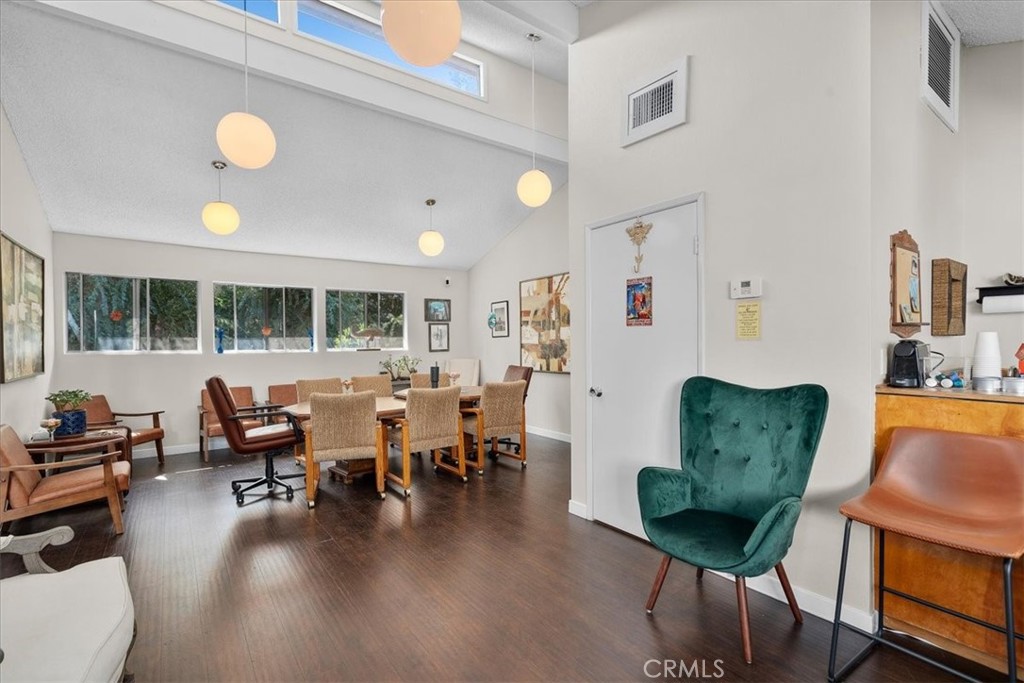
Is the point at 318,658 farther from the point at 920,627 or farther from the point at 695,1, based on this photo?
the point at 695,1

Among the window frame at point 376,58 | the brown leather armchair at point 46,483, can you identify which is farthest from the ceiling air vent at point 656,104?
the brown leather armchair at point 46,483

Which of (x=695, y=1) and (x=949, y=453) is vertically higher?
(x=695, y=1)

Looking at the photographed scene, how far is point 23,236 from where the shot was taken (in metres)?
3.75

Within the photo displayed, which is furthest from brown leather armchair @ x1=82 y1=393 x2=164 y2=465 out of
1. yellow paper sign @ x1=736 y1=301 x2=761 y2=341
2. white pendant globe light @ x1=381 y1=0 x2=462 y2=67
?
yellow paper sign @ x1=736 y1=301 x2=761 y2=341

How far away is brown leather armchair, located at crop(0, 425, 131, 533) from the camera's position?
9.22 ft

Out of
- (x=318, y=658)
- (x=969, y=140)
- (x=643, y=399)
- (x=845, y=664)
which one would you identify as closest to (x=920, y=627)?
(x=845, y=664)

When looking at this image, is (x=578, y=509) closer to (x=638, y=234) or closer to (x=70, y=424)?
(x=638, y=234)

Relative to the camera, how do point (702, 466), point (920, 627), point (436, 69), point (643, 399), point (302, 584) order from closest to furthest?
point (920, 627), point (702, 466), point (302, 584), point (643, 399), point (436, 69)

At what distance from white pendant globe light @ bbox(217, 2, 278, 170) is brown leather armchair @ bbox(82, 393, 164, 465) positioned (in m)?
3.59

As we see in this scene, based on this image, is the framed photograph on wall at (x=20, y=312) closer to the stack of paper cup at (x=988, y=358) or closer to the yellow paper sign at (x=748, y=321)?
the yellow paper sign at (x=748, y=321)

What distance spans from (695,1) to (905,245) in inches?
71.2

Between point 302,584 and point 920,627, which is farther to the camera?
point 302,584

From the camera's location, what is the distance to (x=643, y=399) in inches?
118

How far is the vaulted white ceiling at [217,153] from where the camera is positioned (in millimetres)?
3252
